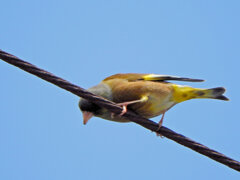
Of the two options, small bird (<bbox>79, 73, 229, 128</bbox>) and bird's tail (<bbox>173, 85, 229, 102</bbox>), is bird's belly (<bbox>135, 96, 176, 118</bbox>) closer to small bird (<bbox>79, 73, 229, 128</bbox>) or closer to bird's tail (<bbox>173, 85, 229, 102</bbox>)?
small bird (<bbox>79, 73, 229, 128</bbox>)

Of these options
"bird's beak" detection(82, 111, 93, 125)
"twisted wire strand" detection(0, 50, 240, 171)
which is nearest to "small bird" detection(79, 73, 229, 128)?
"bird's beak" detection(82, 111, 93, 125)

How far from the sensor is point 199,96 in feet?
21.0

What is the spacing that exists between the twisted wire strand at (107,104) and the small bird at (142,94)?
1.12 meters

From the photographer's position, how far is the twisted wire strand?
3.85 meters

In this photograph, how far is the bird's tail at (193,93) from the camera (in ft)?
20.5

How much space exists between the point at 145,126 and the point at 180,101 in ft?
6.34

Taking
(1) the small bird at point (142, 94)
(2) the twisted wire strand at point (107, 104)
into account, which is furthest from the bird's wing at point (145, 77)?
(2) the twisted wire strand at point (107, 104)

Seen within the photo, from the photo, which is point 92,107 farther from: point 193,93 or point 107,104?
point 193,93

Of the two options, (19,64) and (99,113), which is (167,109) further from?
(19,64)

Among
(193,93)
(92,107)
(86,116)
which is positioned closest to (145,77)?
(193,93)

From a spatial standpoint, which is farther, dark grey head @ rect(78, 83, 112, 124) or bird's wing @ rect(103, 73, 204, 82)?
bird's wing @ rect(103, 73, 204, 82)

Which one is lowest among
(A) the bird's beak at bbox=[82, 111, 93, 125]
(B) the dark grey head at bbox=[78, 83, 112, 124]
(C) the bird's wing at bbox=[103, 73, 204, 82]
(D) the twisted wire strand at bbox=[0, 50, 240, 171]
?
(D) the twisted wire strand at bbox=[0, 50, 240, 171]

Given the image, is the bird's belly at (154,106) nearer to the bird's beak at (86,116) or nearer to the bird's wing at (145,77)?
the bird's wing at (145,77)

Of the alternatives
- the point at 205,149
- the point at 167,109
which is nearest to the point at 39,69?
the point at 205,149
